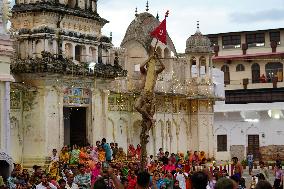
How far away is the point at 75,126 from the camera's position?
25.9 metres

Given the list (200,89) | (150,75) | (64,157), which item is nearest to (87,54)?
(64,157)

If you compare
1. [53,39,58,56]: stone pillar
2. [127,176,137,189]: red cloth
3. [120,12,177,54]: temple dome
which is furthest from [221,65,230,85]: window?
[127,176,137,189]: red cloth

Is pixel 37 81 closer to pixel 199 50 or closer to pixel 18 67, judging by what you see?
pixel 18 67

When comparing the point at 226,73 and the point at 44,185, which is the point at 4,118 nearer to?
the point at 44,185

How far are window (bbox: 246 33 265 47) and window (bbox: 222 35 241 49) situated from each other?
722mm

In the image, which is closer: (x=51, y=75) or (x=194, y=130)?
(x=51, y=75)

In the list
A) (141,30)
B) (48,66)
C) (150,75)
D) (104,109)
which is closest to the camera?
(150,75)

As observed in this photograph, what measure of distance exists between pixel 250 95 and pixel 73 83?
21.0 m

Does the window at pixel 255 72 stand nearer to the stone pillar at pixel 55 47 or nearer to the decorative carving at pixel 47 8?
the decorative carving at pixel 47 8

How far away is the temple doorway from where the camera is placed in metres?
25.5

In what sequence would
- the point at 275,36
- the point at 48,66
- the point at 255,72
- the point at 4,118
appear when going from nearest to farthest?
the point at 4,118, the point at 48,66, the point at 275,36, the point at 255,72

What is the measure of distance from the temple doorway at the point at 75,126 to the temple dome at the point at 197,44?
33.1ft

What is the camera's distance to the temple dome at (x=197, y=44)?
34031mm

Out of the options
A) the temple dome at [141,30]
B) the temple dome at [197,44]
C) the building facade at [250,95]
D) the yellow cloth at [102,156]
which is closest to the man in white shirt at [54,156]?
the yellow cloth at [102,156]
